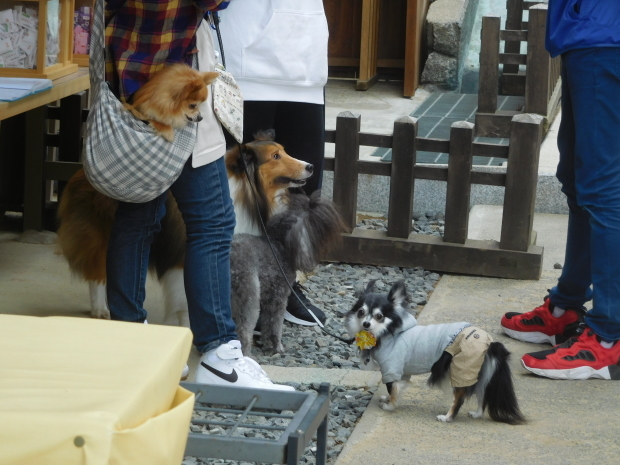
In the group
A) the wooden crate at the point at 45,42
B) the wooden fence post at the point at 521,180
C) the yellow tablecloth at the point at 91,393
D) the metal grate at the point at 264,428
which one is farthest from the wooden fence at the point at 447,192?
the yellow tablecloth at the point at 91,393

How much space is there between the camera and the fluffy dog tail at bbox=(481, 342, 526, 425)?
278 centimetres

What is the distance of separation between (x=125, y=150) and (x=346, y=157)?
2.39m

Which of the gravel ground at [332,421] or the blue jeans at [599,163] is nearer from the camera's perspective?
the gravel ground at [332,421]

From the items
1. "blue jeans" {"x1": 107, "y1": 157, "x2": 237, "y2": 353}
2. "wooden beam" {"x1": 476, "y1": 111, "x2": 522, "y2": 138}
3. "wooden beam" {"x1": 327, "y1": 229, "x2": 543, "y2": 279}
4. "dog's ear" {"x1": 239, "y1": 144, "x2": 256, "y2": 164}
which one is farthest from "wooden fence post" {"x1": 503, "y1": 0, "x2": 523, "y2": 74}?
"blue jeans" {"x1": 107, "y1": 157, "x2": 237, "y2": 353}

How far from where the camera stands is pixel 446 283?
4.50 meters

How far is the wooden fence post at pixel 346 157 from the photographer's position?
471 centimetres

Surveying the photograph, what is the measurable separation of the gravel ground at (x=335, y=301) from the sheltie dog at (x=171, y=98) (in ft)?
4.39

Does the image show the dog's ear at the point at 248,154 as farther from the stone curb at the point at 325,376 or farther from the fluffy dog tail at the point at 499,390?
the fluffy dog tail at the point at 499,390

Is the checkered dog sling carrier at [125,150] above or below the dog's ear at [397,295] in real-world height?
above

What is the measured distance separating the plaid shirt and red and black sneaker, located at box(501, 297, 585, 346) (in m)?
1.90

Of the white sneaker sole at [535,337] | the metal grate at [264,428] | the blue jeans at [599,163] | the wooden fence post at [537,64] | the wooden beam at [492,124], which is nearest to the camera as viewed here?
the metal grate at [264,428]

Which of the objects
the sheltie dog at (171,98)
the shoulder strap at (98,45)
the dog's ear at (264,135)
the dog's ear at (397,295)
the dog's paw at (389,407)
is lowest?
the dog's paw at (389,407)

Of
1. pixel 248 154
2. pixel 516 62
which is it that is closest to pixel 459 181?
pixel 248 154

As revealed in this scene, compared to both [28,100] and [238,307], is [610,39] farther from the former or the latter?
[28,100]
